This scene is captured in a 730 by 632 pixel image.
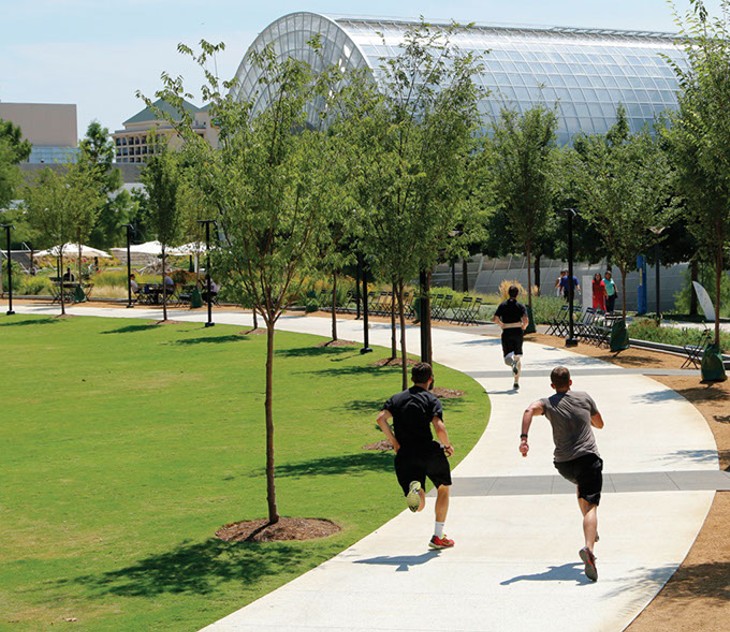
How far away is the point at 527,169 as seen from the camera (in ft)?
112

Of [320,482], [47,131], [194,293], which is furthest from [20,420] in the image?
[47,131]

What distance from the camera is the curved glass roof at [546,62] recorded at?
67.6 metres

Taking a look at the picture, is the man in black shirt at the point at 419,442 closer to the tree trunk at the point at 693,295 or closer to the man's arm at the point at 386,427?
the man's arm at the point at 386,427

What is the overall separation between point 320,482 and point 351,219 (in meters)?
5.42

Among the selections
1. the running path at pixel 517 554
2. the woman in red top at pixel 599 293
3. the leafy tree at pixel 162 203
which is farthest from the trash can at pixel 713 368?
the leafy tree at pixel 162 203

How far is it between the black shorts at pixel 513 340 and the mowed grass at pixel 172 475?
3.74 ft

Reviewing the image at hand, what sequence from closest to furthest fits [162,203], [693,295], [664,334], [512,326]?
[512,326]
[664,334]
[693,295]
[162,203]

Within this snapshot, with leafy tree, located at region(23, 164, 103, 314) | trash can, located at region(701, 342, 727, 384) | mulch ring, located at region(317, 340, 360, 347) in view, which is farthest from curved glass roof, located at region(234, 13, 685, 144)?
trash can, located at region(701, 342, 727, 384)

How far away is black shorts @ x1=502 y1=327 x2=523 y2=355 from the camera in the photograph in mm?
21922

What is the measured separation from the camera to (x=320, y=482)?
561 inches

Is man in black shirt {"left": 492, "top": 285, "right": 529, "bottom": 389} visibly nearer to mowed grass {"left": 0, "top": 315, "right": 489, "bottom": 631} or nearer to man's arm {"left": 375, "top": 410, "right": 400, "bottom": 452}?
mowed grass {"left": 0, "top": 315, "right": 489, "bottom": 631}

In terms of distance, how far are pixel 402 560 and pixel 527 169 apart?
25.4 m

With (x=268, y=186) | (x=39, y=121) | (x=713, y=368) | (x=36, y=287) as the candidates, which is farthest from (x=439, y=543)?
(x=39, y=121)

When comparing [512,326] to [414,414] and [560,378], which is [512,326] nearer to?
[414,414]
